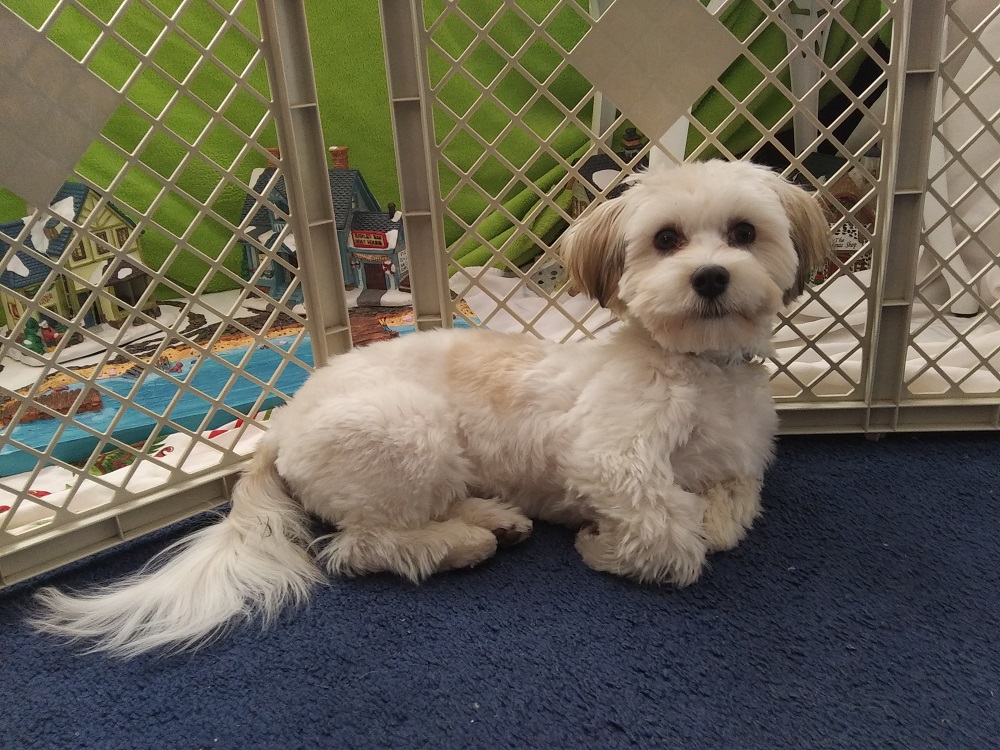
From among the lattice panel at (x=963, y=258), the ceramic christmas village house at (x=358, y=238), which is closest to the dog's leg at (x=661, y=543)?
the lattice panel at (x=963, y=258)

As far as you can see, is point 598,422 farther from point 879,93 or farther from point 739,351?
point 879,93

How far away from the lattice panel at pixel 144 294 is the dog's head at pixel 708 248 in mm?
705

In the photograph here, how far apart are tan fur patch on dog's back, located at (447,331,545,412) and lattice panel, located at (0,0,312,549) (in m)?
0.39

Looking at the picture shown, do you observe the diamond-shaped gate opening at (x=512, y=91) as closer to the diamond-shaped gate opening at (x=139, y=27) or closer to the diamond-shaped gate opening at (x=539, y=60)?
the diamond-shaped gate opening at (x=539, y=60)

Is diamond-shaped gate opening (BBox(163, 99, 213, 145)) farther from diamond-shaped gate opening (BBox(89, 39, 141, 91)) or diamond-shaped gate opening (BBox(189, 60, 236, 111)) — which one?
diamond-shaped gate opening (BBox(89, 39, 141, 91))

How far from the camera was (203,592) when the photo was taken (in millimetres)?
1165

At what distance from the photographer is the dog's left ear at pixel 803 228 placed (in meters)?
1.18

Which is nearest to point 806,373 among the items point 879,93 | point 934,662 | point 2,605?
point 934,662

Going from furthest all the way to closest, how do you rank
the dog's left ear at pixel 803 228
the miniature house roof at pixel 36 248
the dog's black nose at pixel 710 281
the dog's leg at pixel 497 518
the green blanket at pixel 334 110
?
the green blanket at pixel 334 110 < the miniature house roof at pixel 36 248 < the dog's leg at pixel 497 518 < the dog's left ear at pixel 803 228 < the dog's black nose at pixel 710 281

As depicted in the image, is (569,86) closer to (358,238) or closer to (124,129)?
(358,238)

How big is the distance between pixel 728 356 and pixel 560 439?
318 mm

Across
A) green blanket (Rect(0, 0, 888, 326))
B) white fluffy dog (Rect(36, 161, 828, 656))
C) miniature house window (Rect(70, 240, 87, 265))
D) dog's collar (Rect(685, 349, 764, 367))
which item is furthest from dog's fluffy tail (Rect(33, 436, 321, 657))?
green blanket (Rect(0, 0, 888, 326))

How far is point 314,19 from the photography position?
2.43 meters

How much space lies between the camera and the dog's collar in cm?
123
